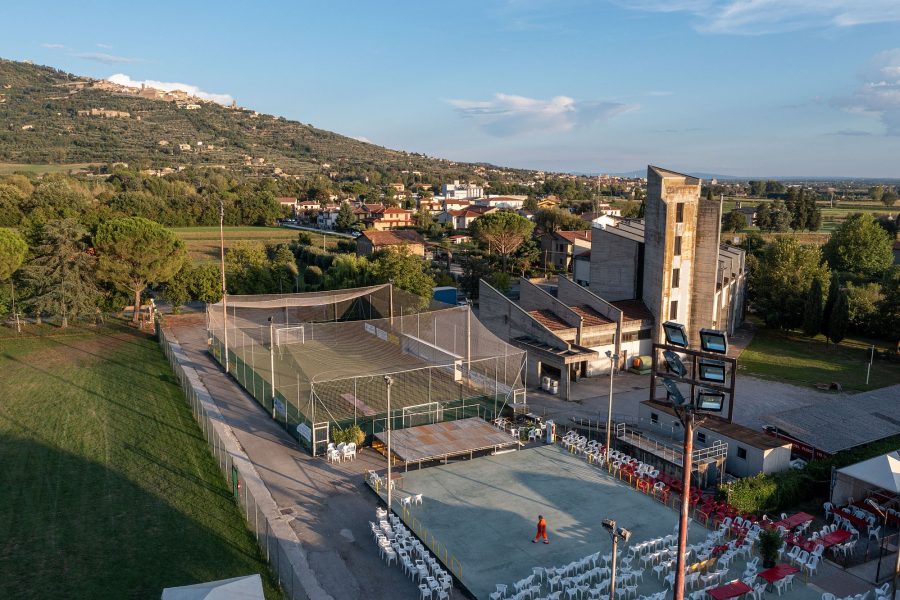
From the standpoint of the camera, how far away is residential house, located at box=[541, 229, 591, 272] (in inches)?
2586

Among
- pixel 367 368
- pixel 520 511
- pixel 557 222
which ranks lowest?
pixel 520 511

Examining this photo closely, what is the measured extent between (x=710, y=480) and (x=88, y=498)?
19.4 meters

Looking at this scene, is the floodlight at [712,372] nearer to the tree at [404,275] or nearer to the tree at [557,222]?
the tree at [404,275]

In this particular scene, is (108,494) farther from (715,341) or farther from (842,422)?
(842,422)

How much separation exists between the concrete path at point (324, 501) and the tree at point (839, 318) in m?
31.7

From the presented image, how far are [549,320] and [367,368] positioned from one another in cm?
1158

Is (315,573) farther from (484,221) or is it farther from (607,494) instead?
(484,221)

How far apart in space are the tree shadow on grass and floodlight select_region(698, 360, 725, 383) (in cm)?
1063

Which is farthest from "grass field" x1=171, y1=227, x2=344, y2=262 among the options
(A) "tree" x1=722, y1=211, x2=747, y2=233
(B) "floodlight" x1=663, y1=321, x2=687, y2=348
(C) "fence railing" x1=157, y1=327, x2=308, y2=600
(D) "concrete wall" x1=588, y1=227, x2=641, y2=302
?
(B) "floodlight" x1=663, y1=321, x2=687, y2=348

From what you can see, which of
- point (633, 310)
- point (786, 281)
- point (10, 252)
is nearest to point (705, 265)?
point (633, 310)

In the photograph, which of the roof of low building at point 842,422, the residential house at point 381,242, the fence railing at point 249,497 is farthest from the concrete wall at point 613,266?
the residential house at point 381,242

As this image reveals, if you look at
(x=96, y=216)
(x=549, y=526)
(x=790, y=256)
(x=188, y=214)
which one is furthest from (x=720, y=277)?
(x=188, y=214)

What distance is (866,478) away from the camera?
57.7 feet

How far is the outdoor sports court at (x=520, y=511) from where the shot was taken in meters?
16.1
